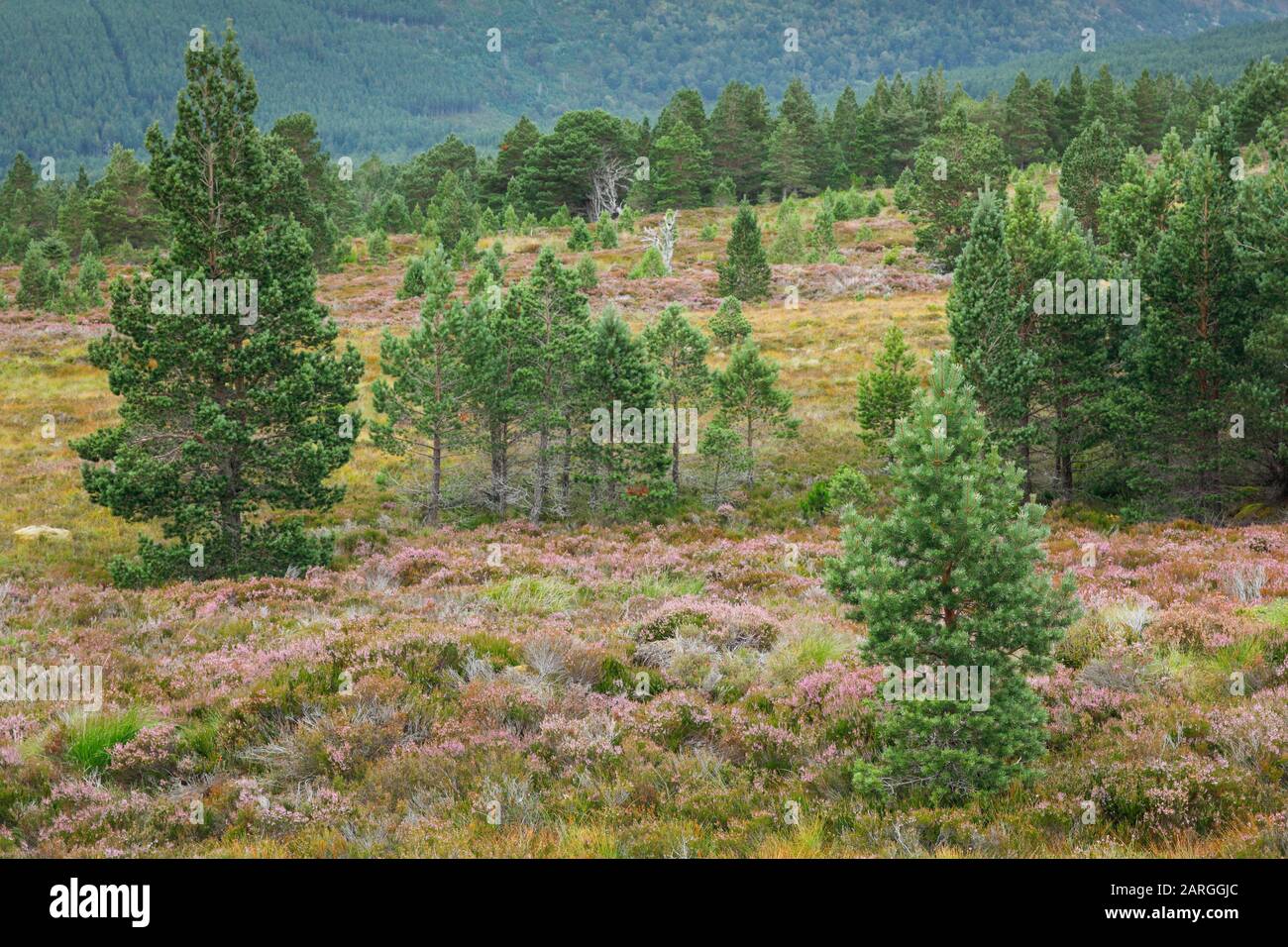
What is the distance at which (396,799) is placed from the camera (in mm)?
7383

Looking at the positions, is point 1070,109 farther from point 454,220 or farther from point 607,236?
point 454,220

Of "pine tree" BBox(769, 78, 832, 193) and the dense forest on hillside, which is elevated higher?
"pine tree" BBox(769, 78, 832, 193)

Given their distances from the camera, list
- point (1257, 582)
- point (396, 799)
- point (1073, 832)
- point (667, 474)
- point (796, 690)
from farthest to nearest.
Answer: point (667, 474), point (1257, 582), point (796, 690), point (396, 799), point (1073, 832)

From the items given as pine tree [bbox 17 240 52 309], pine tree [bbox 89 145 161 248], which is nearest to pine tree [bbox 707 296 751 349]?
pine tree [bbox 17 240 52 309]

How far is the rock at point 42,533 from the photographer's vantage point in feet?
65.3

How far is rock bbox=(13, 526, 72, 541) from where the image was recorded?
1989cm

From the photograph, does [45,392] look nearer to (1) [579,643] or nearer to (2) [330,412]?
(2) [330,412]

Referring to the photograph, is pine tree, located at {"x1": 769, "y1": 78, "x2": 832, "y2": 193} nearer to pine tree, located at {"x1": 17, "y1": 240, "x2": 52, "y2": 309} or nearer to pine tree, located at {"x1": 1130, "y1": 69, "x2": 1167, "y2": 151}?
pine tree, located at {"x1": 1130, "y1": 69, "x2": 1167, "y2": 151}

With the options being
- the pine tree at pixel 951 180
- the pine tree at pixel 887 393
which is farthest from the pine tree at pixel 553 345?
the pine tree at pixel 951 180

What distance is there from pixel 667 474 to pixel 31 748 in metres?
18.9
